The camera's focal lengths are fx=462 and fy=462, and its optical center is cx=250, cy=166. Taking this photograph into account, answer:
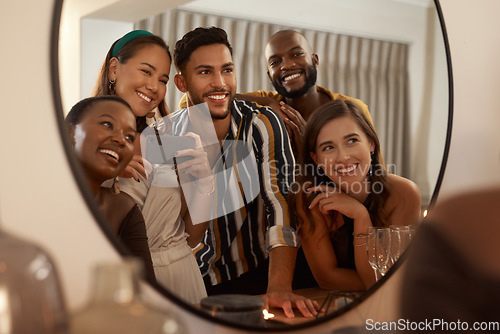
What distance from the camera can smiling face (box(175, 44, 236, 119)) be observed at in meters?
0.72

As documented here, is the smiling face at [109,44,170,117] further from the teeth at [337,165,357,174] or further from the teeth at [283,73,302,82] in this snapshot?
the teeth at [337,165,357,174]

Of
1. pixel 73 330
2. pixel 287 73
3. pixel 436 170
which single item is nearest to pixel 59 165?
pixel 73 330

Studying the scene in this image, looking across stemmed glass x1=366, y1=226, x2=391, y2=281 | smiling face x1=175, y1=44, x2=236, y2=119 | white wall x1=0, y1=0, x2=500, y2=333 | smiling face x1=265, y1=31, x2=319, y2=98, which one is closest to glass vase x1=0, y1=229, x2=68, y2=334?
white wall x1=0, y1=0, x2=500, y2=333

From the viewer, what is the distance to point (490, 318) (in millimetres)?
925

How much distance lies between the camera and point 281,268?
2.61ft

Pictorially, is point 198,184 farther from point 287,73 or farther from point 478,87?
point 478,87

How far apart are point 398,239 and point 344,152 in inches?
8.3

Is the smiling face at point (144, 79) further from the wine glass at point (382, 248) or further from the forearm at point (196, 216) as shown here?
the wine glass at point (382, 248)

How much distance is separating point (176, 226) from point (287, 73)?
324 millimetres

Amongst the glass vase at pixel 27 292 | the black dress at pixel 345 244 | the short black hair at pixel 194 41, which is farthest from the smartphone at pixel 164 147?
the black dress at pixel 345 244

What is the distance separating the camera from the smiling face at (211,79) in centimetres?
72

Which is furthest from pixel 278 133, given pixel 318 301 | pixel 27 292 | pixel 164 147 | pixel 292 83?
pixel 27 292

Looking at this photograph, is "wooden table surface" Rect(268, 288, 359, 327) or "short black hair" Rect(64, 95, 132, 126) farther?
"wooden table surface" Rect(268, 288, 359, 327)

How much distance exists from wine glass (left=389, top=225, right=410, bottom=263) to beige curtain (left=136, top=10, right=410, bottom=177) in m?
0.11
